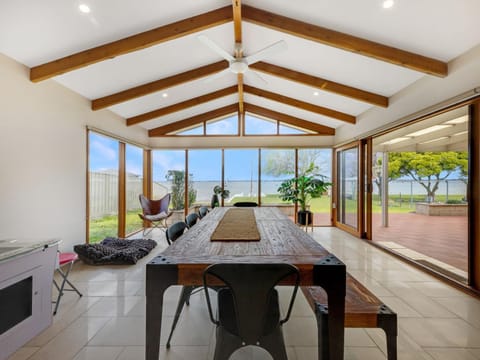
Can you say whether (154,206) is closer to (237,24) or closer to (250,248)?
(237,24)

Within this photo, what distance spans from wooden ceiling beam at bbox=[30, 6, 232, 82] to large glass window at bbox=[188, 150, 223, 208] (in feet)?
12.0

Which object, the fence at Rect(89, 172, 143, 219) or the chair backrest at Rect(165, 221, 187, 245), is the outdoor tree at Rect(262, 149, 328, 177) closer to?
the fence at Rect(89, 172, 143, 219)

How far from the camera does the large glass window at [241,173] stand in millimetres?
6414

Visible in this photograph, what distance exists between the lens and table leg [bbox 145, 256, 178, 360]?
1.24m

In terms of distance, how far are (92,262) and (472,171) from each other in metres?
4.75

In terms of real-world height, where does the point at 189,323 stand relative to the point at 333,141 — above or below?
below

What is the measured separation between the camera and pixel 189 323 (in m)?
2.07

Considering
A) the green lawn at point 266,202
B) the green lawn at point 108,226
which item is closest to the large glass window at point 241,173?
the green lawn at point 266,202

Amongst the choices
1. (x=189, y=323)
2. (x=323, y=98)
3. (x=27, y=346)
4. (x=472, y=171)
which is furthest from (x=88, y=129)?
(x=472, y=171)

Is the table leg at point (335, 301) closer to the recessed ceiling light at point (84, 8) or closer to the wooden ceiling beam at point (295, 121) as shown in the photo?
the recessed ceiling light at point (84, 8)

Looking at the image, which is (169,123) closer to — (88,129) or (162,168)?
(162,168)

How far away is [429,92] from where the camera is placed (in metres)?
3.09

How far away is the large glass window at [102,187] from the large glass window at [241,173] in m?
2.64

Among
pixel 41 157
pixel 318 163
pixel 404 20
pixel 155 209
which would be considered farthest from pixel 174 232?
pixel 318 163
